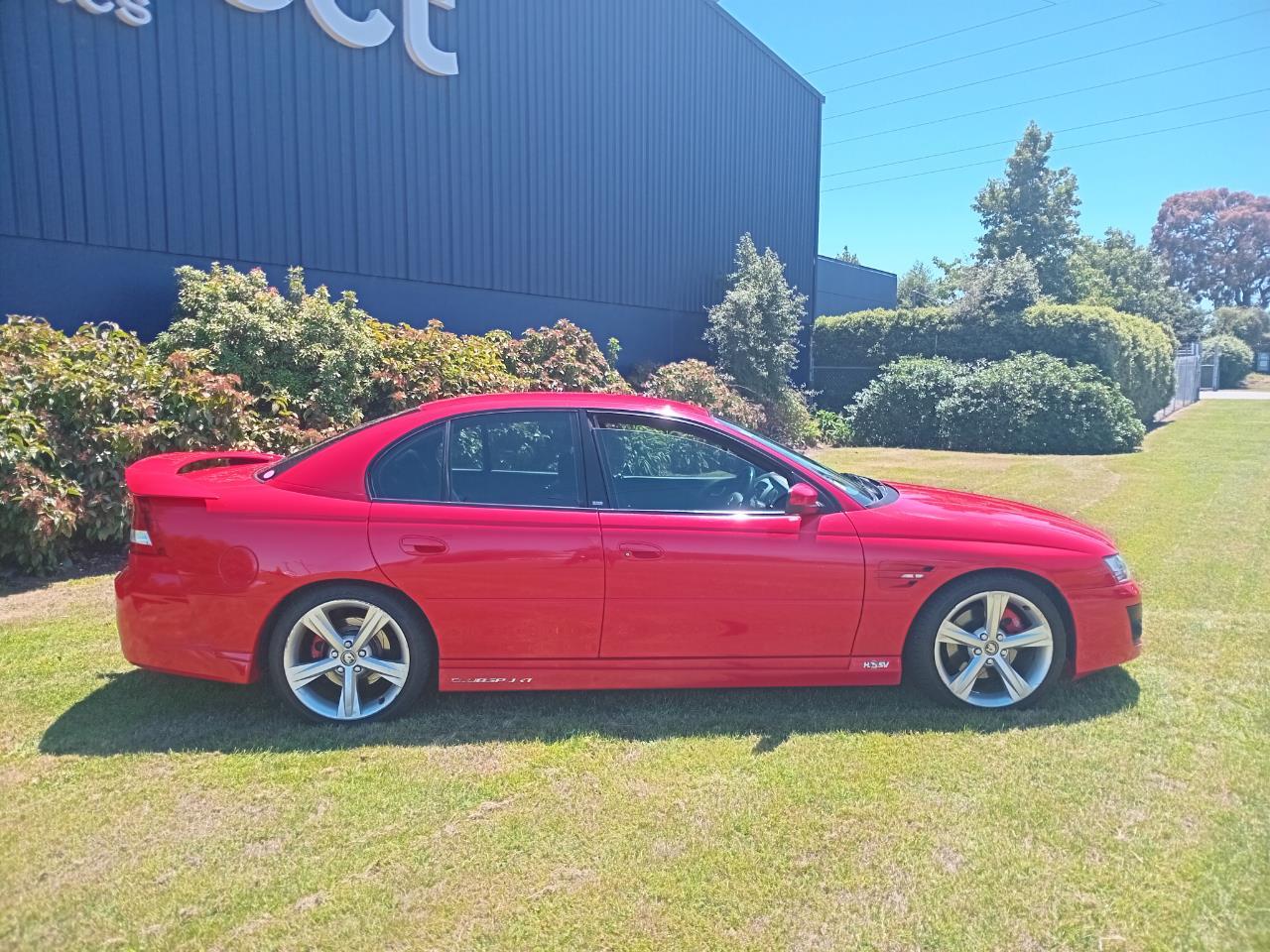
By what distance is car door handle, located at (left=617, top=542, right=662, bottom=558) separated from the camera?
3.59 m

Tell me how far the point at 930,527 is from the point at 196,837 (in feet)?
10.6

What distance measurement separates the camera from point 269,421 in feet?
24.6

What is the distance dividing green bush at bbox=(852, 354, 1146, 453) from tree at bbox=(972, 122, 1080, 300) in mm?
18755

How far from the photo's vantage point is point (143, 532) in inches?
140

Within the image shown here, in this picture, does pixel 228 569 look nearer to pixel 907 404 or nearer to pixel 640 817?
pixel 640 817

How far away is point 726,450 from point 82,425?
5153 millimetres

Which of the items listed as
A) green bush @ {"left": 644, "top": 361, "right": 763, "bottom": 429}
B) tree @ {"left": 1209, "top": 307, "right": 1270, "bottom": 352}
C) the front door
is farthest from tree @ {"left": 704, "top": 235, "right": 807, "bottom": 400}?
tree @ {"left": 1209, "top": 307, "right": 1270, "bottom": 352}

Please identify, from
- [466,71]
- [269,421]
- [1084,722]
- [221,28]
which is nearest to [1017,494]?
[1084,722]

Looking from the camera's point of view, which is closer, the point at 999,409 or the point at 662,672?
the point at 662,672

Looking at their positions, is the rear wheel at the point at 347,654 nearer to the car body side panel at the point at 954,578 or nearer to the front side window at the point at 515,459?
the front side window at the point at 515,459

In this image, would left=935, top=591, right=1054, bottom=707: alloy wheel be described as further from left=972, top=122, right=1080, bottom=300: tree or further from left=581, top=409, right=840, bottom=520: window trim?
left=972, top=122, right=1080, bottom=300: tree

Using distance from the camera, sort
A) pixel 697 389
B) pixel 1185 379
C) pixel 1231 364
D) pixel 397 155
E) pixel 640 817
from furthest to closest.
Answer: pixel 1231 364
pixel 1185 379
pixel 697 389
pixel 397 155
pixel 640 817

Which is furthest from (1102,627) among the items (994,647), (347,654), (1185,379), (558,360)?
(1185,379)

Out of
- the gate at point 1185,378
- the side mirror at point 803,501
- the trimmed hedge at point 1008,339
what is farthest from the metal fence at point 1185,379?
the side mirror at point 803,501
